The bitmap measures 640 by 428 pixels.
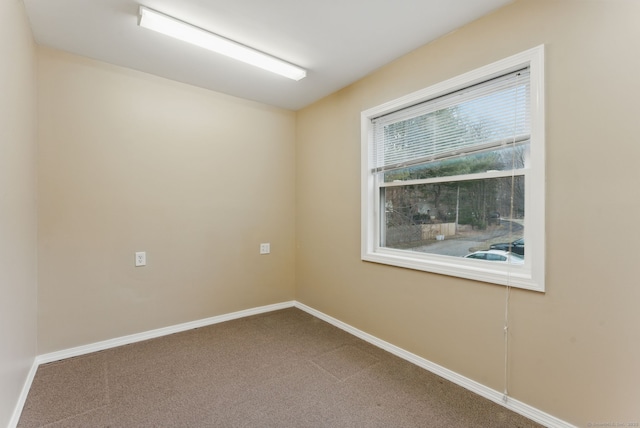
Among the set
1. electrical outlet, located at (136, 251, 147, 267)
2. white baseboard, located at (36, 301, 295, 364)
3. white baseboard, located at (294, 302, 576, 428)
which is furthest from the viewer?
electrical outlet, located at (136, 251, 147, 267)

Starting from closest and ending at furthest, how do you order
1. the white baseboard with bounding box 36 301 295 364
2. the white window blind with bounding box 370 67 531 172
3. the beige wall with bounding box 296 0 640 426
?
the beige wall with bounding box 296 0 640 426 < the white window blind with bounding box 370 67 531 172 < the white baseboard with bounding box 36 301 295 364

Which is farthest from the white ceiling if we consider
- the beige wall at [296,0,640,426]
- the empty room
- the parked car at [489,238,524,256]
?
the parked car at [489,238,524,256]

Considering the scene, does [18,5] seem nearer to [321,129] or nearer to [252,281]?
[321,129]

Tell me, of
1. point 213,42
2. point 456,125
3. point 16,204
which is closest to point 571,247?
point 456,125

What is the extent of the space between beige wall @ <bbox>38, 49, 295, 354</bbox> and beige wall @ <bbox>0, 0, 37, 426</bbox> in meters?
0.19

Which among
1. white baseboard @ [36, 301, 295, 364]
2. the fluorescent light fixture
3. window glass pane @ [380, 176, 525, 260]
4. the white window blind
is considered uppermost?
the fluorescent light fixture

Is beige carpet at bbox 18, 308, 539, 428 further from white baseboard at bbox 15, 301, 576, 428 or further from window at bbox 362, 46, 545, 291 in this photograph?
window at bbox 362, 46, 545, 291

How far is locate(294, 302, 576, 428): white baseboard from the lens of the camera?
5.65 ft

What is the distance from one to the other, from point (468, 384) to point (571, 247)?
114 centimetres

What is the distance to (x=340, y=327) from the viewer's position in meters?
3.13

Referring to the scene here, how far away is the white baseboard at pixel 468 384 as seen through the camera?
172 centimetres

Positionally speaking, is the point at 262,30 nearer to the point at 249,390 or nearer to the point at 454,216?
the point at 454,216

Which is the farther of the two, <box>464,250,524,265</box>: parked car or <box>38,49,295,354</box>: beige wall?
<box>38,49,295,354</box>: beige wall

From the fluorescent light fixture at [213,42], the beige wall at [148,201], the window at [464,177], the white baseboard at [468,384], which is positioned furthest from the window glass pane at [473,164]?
the beige wall at [148,201]
